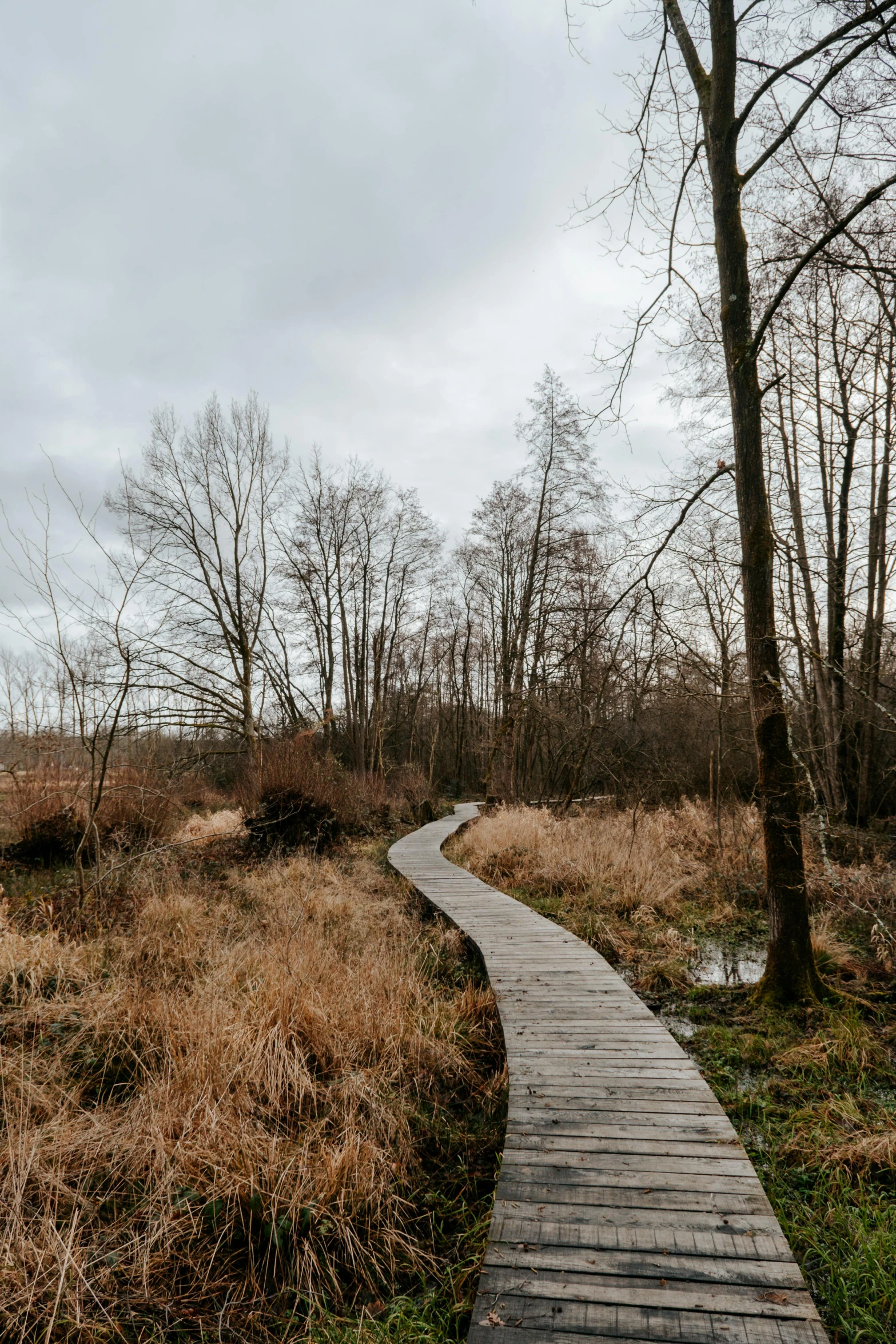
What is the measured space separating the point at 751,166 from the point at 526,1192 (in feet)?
20.1

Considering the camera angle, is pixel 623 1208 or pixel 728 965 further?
pixel 728 965

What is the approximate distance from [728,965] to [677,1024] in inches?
66.3

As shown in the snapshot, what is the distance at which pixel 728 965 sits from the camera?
6.10 m

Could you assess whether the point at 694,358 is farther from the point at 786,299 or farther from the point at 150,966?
the point at 150,966

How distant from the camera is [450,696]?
30812 millimetres

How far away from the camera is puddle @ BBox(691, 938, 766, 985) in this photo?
5.67 metres

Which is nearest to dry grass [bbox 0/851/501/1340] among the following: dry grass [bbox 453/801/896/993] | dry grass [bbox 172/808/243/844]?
dry grass [bbox 453/801/896/993]

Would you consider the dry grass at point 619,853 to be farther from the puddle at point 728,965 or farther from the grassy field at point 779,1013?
the puddle at point 728,965

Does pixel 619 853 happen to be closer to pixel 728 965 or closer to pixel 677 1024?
pixel 728 965

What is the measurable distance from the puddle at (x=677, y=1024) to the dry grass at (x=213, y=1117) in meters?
1.33

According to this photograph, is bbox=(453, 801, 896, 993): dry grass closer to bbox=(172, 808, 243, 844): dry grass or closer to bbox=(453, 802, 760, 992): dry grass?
bbox=(453, 802, 760, 992): dry grass

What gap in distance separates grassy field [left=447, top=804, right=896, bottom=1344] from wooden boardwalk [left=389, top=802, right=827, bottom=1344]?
40 cm

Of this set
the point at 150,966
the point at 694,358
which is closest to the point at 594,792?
the point at 694,358

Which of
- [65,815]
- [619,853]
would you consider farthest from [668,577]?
[65,815]
